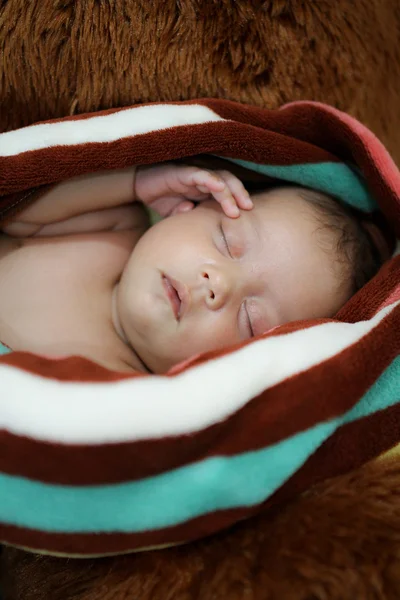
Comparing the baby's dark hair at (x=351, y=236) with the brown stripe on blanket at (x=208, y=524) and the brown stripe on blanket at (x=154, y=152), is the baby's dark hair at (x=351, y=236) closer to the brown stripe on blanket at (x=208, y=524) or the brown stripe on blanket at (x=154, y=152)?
the brown stripe on blanket at (x=154, y=152)

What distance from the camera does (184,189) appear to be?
0.98m

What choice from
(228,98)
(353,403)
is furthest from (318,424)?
(228,98)

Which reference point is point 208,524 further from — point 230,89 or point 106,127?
point 230,89

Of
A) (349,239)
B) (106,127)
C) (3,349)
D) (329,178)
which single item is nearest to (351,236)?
(349,239)

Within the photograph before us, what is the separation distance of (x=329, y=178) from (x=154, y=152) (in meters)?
0.32

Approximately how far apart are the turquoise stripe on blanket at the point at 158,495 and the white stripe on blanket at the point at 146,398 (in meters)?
0.06

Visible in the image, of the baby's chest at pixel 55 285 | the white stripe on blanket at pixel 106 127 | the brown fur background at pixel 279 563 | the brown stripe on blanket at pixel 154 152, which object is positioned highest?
the white stripe on blanket at pixel 106 127

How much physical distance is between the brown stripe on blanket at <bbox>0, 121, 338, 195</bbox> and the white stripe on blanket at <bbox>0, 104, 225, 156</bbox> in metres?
0.01

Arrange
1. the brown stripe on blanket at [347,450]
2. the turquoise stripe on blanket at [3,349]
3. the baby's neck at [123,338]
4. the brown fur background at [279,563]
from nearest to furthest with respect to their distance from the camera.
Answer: the brown fur background at [279,563] → the brown stripe on blanket at [347,450] → the turquoise stripe on blanket at [3,349] → the baby's neck at [123,338]

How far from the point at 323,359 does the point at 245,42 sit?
0.59 meters

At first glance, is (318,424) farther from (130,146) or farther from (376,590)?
(130,146)

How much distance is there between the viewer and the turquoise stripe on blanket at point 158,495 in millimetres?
689

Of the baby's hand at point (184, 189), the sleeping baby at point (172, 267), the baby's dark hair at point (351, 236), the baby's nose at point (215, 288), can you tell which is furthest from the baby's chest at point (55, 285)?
the baby's dark hair at point (351, 236)

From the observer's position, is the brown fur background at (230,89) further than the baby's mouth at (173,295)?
→ No
